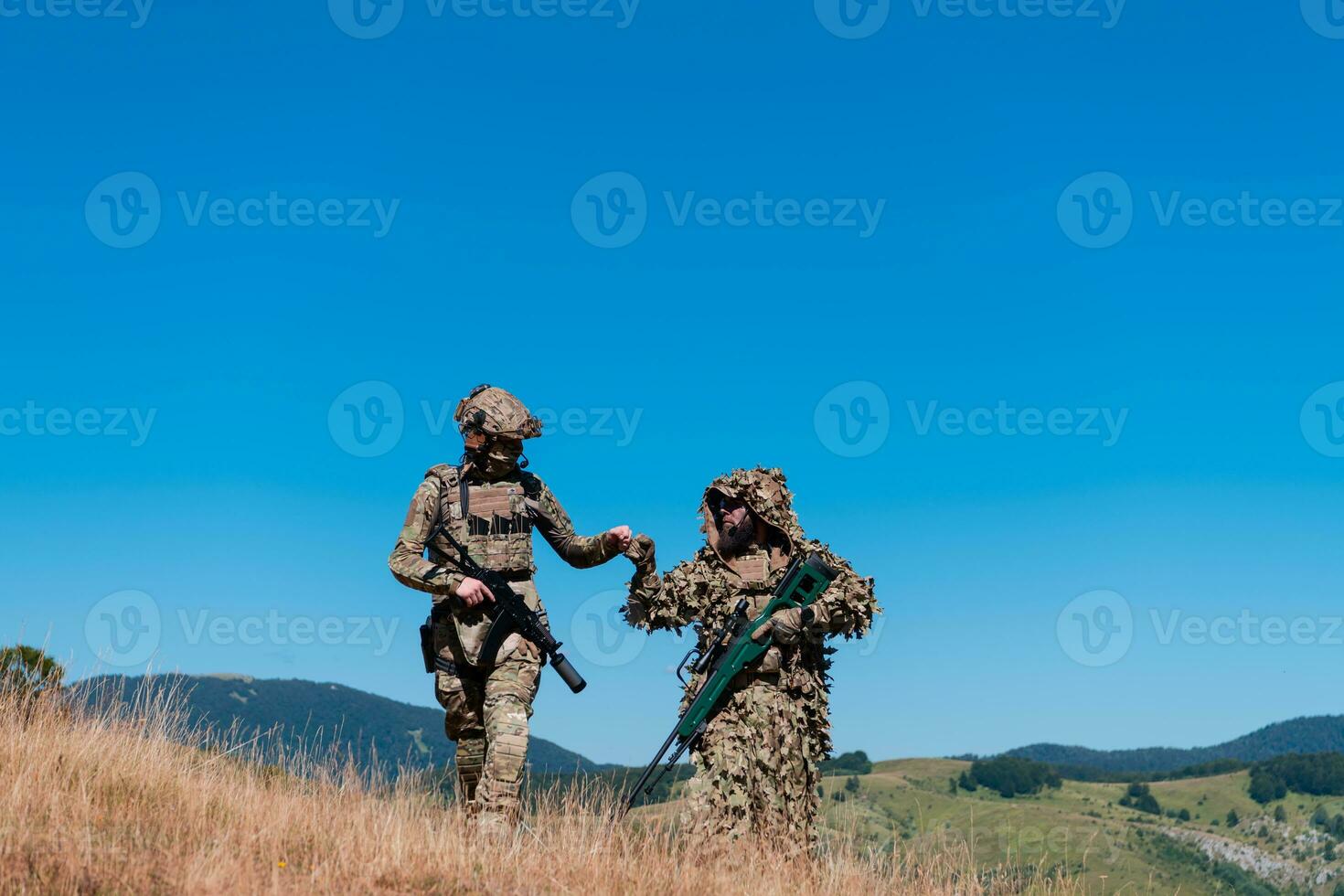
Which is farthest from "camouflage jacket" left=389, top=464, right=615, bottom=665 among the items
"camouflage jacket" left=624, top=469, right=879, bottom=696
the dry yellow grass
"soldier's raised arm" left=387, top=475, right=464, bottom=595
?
the dry yellow grass

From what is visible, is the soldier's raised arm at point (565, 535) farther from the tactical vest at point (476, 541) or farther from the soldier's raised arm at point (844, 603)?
the soldier's raised arm at point (844, 603)

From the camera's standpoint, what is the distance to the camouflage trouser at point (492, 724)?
9266 millimetres

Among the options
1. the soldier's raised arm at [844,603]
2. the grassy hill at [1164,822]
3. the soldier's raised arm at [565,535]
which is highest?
the soldier's raised arm at [565,535]

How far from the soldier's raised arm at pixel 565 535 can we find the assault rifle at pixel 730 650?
1191 millimetres

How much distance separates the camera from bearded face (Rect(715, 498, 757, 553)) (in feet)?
35.8

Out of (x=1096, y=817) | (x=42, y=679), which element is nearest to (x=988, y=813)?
(x=1096, y=817)

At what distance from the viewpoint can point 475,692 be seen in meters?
9.88

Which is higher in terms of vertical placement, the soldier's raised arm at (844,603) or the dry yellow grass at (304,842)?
the soldier's raised arm at (844,603)

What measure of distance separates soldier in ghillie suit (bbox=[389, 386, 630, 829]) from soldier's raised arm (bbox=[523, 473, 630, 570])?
0.01 metres

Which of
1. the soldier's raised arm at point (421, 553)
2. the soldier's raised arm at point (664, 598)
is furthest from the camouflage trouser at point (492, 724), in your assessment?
the soldier's raised arm at point (664, 598)

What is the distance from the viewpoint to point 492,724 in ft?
30.8

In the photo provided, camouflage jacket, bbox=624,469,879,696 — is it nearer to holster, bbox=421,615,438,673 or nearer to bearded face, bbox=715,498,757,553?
bearded face, bbox=715,498,757,553

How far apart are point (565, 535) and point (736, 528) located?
5.16 feet

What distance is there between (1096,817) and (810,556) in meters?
150
